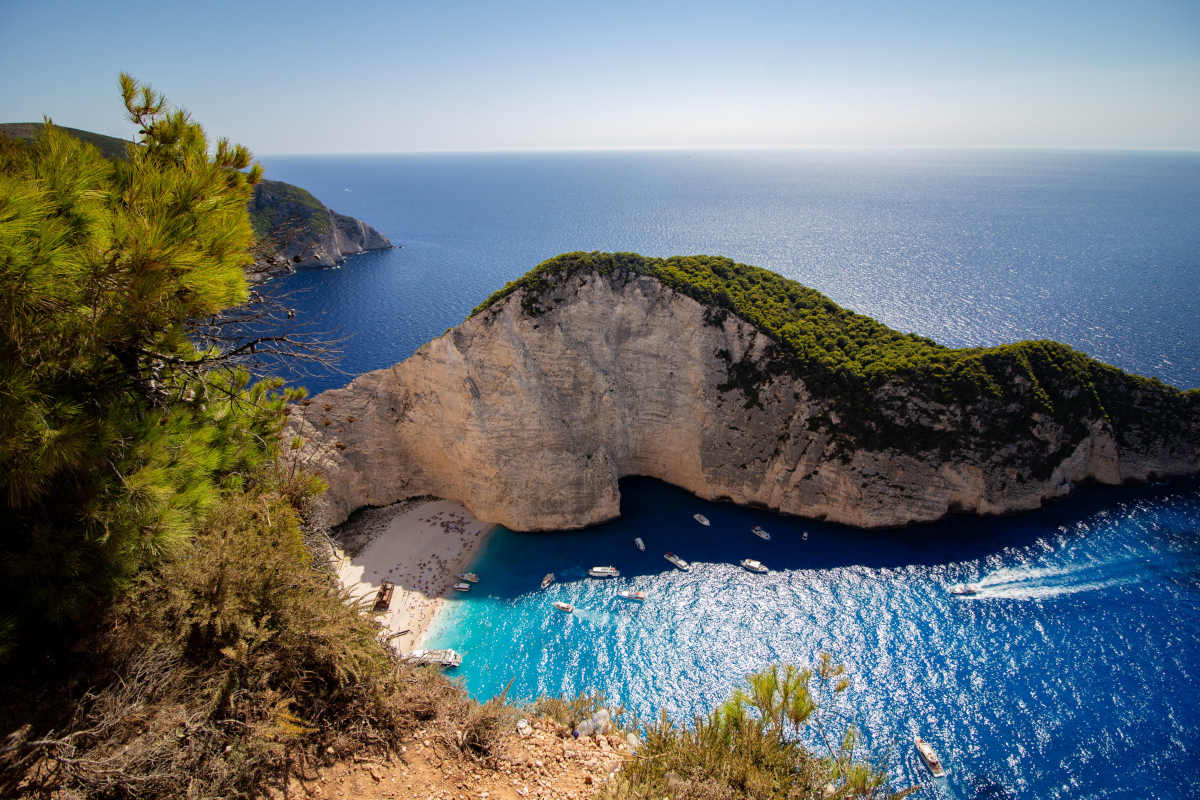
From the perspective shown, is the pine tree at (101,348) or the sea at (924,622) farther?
the sea at (924,622)

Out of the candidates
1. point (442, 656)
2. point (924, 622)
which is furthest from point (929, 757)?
point (442, 656)

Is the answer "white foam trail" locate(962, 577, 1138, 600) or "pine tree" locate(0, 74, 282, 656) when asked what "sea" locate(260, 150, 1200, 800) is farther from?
"pine tree" locate(0, 74, 282, 656)

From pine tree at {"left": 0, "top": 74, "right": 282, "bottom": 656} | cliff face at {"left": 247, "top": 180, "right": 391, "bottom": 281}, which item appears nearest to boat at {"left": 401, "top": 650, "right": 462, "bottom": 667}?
pine tree at {"left": 0, "top": 74, "right": 282, "bottom": 656}

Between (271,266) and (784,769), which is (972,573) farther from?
(271,266)

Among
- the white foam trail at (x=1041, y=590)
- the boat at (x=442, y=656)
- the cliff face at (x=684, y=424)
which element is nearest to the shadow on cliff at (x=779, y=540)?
the cliff face at (x=684, y=424)

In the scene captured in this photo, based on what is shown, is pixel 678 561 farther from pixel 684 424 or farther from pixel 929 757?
pixel 929 757

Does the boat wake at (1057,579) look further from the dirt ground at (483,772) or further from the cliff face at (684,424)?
the dirt ground at (483,772)
